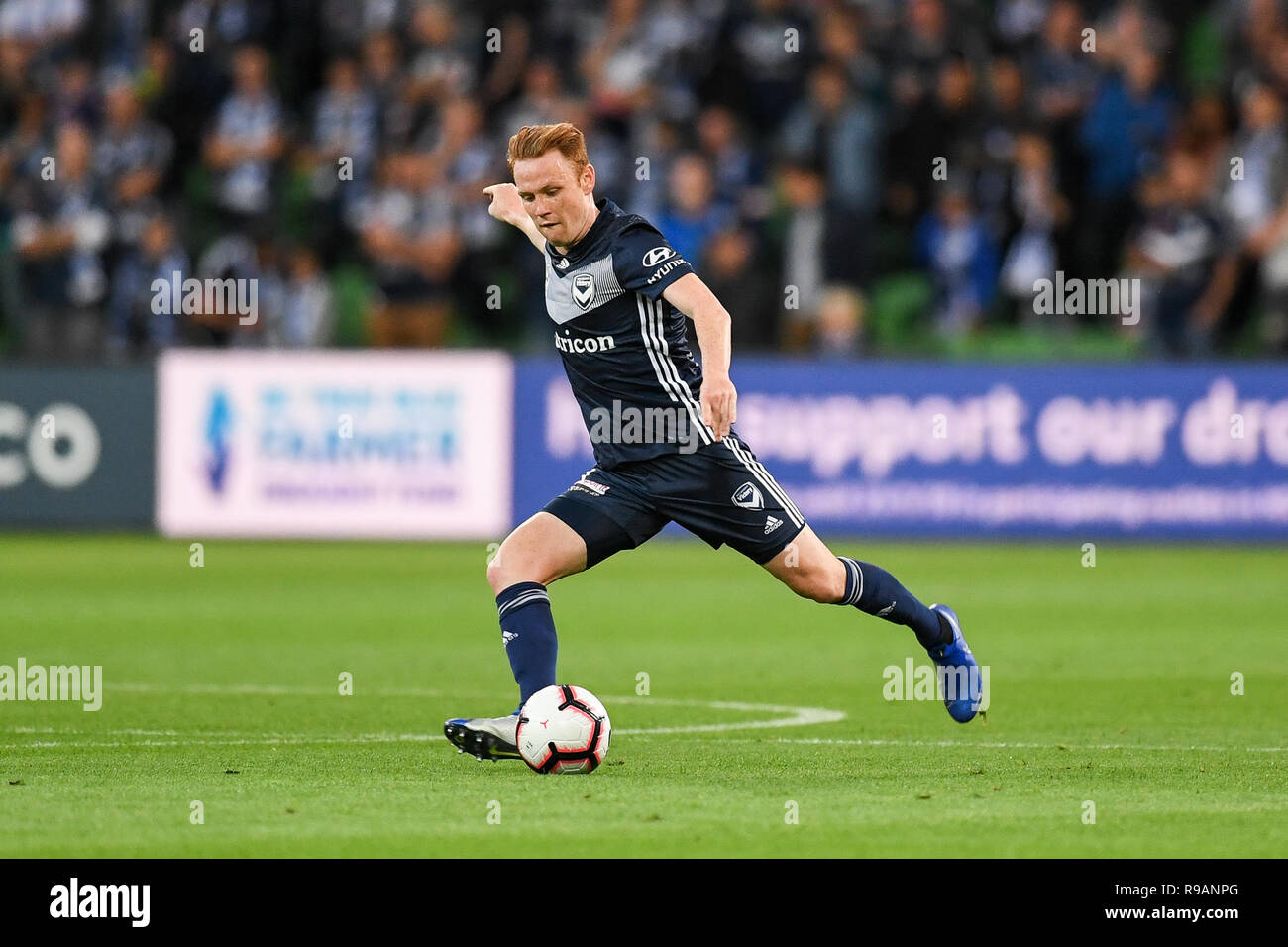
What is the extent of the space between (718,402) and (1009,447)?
12.5 m

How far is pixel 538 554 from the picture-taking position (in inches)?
336

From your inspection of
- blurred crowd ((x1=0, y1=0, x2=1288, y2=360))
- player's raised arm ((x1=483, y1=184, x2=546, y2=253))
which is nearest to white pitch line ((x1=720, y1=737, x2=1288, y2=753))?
player's raised arm ((x1=483, y1=184, x2=546, y2=253))

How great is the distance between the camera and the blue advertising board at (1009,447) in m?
19.8

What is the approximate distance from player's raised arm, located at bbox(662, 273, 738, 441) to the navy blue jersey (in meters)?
0.33

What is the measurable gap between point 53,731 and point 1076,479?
12.3 m

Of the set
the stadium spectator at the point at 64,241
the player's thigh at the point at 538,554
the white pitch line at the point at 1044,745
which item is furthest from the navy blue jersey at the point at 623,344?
the stadium spectator at the point at 64,241

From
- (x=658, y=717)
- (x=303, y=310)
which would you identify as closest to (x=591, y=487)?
(x=658, y=717)

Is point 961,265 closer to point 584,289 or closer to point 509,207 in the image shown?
point 509,207

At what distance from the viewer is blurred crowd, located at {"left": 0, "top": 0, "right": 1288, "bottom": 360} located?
20.8 m

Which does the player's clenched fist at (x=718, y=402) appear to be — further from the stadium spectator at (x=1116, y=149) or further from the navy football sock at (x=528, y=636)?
the stadium spectator at (x=1116, y=149)

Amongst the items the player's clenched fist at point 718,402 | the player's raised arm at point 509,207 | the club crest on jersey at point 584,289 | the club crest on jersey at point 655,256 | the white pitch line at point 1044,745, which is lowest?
the white pitch line at point 1044,745

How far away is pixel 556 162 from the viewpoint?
8.28 metres

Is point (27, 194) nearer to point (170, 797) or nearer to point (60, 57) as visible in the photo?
point (60, 57)

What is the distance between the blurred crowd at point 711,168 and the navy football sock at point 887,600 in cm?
1118
